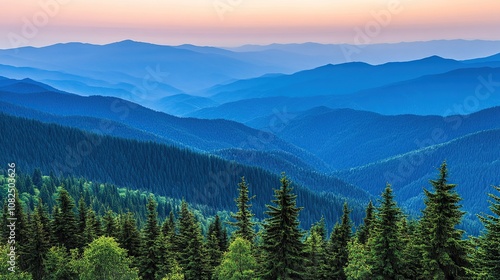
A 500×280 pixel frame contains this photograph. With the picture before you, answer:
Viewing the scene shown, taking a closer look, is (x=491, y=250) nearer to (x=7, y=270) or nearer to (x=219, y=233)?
(x=219, y=233)

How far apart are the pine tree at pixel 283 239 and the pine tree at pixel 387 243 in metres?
6.17

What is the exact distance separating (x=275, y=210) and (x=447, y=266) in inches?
530

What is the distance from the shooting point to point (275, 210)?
33.3 meters

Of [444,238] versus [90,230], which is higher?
[444,238]

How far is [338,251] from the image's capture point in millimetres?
44156

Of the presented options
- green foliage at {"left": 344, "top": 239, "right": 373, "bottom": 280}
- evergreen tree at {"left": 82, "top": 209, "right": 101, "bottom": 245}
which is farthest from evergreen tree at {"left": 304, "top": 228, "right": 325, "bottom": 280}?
evergreen tree at {"left": 82, "top": 209, "right": 101, "bottom": 245}

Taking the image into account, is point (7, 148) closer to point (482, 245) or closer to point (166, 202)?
point (166, 202)

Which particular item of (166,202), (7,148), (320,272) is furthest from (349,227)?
(7,148)

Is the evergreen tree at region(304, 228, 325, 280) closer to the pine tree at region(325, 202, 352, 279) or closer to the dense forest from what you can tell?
the dense forest

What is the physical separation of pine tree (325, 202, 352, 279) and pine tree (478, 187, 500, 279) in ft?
57.0

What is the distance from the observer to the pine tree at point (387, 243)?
32.7 metres

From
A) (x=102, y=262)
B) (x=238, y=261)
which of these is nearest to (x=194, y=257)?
(x=238, y=261)

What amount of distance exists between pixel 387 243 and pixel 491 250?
26.2 ft

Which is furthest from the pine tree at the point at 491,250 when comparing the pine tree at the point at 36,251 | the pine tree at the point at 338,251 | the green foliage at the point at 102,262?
the pine tree at the point at 36,251
